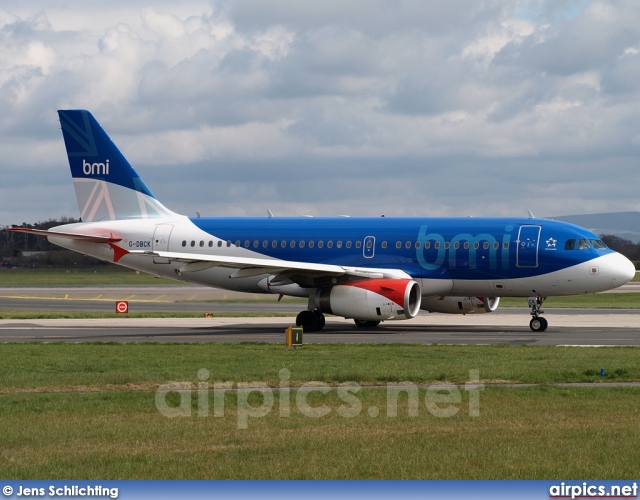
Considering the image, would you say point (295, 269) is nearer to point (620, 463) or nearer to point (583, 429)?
point (583, 429)

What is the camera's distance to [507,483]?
11.6 meters

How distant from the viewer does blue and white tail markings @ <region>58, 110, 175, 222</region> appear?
43844 millimetres

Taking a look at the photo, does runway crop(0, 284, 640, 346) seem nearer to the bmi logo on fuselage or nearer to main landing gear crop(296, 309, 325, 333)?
main landing gear crop(296, 309, 325, 333)

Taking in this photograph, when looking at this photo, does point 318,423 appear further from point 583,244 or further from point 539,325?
point 583,244

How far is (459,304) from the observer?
40.6 m

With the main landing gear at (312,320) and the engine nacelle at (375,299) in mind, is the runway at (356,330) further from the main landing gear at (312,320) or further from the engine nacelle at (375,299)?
the engine nacelle at (375,299)

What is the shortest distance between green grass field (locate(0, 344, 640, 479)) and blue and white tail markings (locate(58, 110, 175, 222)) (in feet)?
62.4

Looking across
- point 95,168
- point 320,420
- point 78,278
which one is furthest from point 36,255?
point 320,420

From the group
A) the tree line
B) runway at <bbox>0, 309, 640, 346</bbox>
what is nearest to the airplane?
runway at <bbox>0, 309, 640, 346</bbox>

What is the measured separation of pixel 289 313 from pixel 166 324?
9594mm

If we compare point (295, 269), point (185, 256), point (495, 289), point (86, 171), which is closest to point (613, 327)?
point (495, 289)

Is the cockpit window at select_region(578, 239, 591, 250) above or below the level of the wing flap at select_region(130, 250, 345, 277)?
above

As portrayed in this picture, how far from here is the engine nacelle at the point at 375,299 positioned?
35844mm

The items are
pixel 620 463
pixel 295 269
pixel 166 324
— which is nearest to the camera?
pixel 620 463
